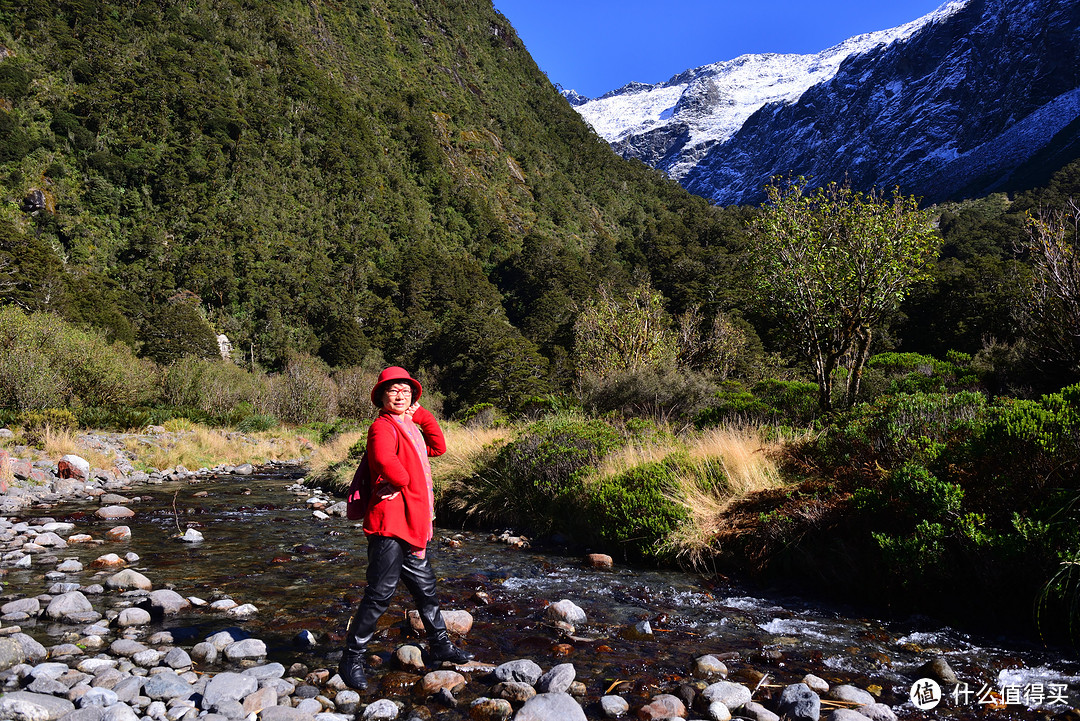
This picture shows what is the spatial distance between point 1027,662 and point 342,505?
11.1m

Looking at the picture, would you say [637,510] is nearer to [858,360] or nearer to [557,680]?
[557,680]

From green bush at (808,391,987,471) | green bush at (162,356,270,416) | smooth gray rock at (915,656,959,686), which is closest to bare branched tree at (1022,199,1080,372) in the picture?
green bush at (808,391,987,471)

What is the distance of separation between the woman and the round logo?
3050 millimetres

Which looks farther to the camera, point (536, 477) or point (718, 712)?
point (536, 477)

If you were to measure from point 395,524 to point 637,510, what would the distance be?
15.2ft

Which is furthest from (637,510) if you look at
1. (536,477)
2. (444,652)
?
(444,652)

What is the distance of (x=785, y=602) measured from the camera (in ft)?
19.7

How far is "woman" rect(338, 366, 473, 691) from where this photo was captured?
409cm

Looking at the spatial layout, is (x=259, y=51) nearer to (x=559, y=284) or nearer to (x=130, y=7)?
(x=130, y=7)

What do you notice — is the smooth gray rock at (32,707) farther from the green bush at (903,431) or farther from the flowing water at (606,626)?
the green bush at (903,431)

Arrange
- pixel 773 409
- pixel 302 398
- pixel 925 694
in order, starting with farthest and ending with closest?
pixel 302 398, pixel 773 409, pixel 925 694

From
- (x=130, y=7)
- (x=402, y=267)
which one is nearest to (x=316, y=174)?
(x=402, y=267)

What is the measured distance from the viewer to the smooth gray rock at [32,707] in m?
3.28

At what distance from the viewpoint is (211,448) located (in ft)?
73.8
